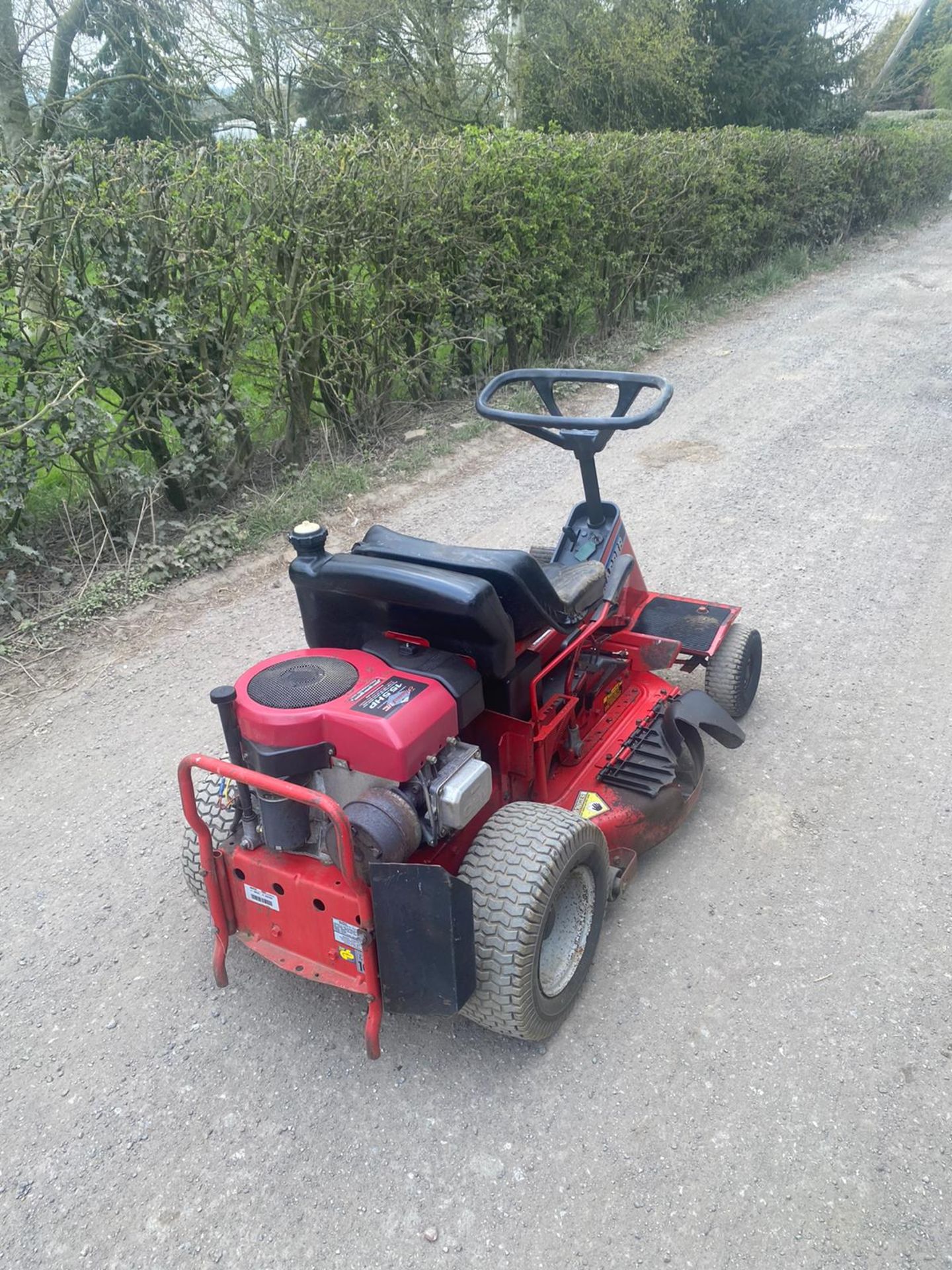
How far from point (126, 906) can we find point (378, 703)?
1.45 metres

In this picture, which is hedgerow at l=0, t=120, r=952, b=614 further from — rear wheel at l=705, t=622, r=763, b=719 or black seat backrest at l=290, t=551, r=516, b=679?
rear wheel at l=705, t=622, r=763, b=719

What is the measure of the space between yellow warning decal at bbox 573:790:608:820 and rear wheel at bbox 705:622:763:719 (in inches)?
Answer: 38.7

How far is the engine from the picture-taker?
7.84ft

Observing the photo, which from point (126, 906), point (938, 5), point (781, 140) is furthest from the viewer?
point (938, 5)

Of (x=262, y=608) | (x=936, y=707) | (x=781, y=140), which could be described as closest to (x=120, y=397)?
(x=262, y=608)

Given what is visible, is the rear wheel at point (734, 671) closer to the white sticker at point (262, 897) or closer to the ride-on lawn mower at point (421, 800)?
the ride-on lawn mower at point (421, 800)

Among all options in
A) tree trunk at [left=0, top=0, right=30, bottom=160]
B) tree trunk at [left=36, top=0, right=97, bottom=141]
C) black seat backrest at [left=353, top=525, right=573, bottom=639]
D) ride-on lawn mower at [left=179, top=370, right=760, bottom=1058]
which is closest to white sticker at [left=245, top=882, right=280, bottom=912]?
ride-on lawn mower at [left=179, top=370, right=760, bottom=1058]

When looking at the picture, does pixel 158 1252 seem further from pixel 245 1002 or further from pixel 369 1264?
pixel 245 1002

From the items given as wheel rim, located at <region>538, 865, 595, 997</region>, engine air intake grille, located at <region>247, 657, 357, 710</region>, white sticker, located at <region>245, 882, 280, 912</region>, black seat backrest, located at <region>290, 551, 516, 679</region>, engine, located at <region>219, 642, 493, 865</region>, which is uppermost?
black seat backrest, located at <region>290, 551, 516, 679</region>

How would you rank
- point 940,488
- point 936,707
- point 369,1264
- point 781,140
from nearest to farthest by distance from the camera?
point 369,1264
point 936,707
point 940,488
point 781,140

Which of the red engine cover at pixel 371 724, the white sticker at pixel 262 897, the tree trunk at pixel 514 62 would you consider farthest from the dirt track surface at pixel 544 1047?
the tree trunk at pixel 514 62

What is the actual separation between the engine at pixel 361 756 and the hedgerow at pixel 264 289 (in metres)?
3.14

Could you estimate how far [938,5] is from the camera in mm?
36750

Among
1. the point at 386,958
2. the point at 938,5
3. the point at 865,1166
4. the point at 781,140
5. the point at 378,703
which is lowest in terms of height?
the point at 865,1166
